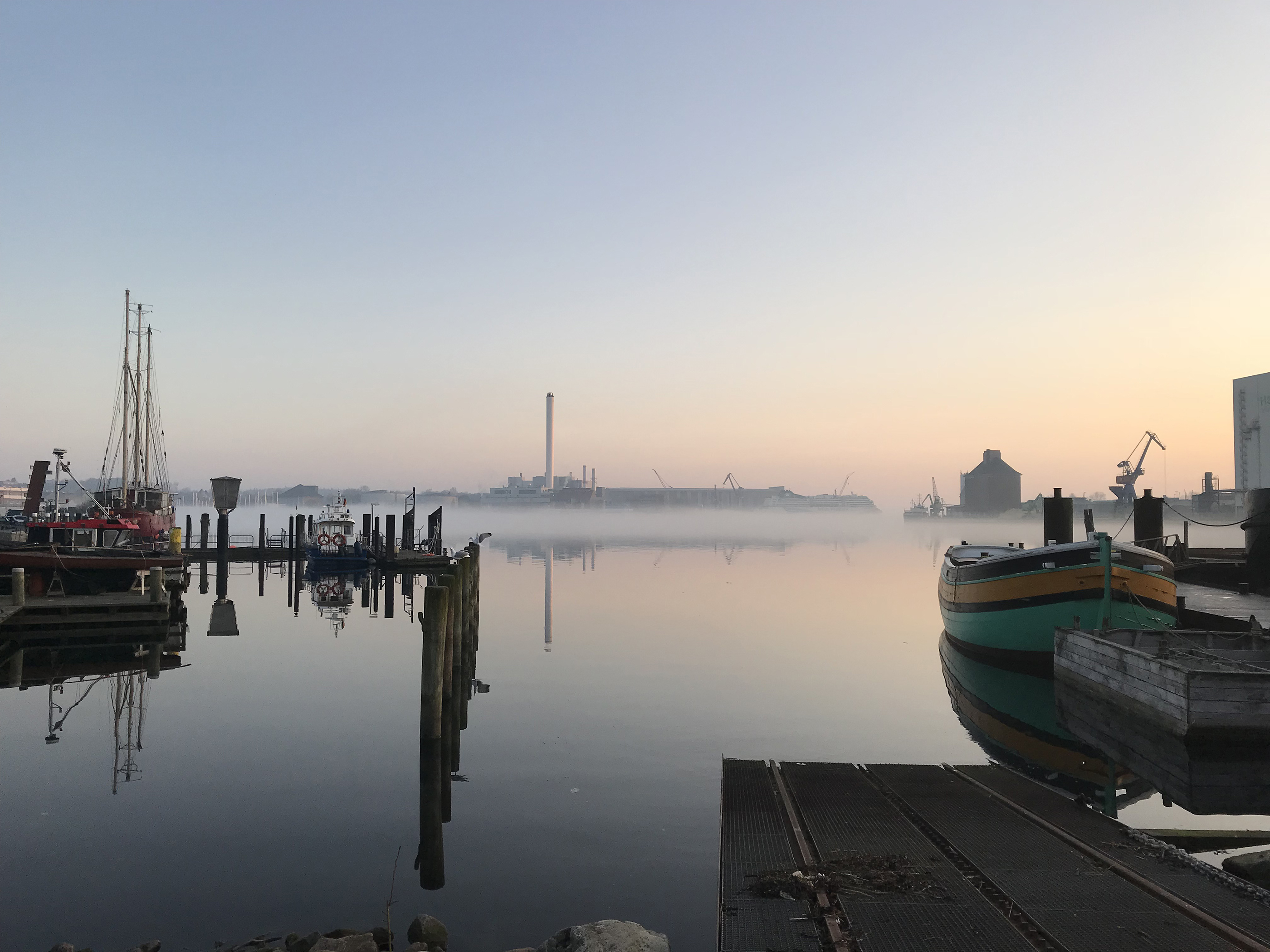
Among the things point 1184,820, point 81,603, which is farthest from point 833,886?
point 81,603

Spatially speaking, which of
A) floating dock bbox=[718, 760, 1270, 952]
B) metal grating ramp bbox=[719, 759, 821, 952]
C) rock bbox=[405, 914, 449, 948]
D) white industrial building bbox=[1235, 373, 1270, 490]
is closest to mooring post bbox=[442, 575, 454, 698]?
metal grating ramp bbox=[719, 759, 821, 952]

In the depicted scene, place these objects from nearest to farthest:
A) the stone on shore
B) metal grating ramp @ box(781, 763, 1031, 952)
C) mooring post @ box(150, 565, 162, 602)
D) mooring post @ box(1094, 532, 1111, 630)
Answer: metal grating ramp @ box(781, 763, 1031, 952) < the stone on shore < mooring post @ box(1094, 532, 1111, 630) < mooring post @ box(150, 565, 162, 602)

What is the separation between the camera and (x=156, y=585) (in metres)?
29.5

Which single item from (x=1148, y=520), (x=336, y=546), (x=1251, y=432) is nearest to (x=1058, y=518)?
(x=1148, y=520)

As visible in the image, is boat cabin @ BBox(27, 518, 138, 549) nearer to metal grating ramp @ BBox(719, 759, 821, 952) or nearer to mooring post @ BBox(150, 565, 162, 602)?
mooring post @ BBox(150, 565, 162, 602)

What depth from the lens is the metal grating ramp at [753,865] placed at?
7.94 metres

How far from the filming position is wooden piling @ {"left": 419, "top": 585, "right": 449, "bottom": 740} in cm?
1413

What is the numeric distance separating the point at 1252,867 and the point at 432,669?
467 inches

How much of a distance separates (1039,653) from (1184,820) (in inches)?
494

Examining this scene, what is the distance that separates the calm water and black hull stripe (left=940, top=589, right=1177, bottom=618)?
3014mm

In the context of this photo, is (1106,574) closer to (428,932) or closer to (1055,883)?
(1055,883)

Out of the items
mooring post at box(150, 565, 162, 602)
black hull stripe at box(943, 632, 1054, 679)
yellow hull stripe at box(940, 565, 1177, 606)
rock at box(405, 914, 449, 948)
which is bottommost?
black hull stripe at box(943, 632, 1054, 679)

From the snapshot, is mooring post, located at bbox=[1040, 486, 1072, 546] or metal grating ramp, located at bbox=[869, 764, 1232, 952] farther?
mooring post, located at bbox=[1040, 486, 1072, 546]

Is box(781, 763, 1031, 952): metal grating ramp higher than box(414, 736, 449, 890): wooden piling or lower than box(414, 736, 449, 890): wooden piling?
higher
